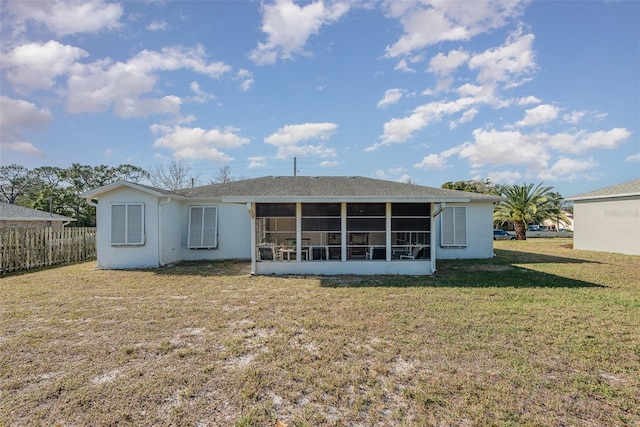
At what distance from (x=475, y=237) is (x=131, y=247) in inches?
555

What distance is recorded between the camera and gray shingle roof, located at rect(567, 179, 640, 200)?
15.4m

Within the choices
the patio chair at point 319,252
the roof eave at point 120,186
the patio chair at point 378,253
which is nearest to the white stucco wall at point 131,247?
the roof eave at point 120,186

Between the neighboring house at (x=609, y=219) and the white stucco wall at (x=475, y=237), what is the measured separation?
776 cm

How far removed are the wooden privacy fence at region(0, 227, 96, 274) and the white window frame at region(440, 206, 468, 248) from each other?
15788 millimetres

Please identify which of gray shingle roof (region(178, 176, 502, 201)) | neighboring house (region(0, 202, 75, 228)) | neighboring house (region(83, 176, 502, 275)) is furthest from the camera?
neighboring house (region(0, 202, 75, 228))

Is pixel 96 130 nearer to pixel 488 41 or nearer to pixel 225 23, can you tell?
pixel 225 23

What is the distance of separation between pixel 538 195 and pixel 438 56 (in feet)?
57.8

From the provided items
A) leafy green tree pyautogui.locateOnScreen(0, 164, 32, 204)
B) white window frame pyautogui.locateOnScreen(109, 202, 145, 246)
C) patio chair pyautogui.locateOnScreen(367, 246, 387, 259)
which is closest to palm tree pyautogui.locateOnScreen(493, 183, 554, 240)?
patio chair pyautogui.locateOnScreen(367, 246, 387, 259)

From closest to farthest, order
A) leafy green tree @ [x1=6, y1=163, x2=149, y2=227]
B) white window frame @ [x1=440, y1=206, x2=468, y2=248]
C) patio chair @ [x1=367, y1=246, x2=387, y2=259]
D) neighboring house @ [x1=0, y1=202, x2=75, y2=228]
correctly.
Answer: patio chair @ [x1=367, y1=246, x2=387, y2=259] < white window frame @ [x1=440, y1=206, x2=468, y2=248] < neighboring house @ [x1=0, y1=202, x2=75, y2=228] < leafy green tree @ [x1=6, y1=163, x2=149, y2=227]

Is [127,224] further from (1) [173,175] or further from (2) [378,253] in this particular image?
(1) [173,175]

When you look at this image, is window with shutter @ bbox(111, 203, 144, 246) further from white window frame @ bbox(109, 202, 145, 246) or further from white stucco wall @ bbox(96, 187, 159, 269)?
white stucco wall @ bbox(96, 187, 159, 269)

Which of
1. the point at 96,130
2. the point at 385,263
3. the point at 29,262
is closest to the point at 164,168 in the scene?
the point at 96,130

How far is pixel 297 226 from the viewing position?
33.0 ft

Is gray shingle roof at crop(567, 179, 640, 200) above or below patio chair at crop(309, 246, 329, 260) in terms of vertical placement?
above
